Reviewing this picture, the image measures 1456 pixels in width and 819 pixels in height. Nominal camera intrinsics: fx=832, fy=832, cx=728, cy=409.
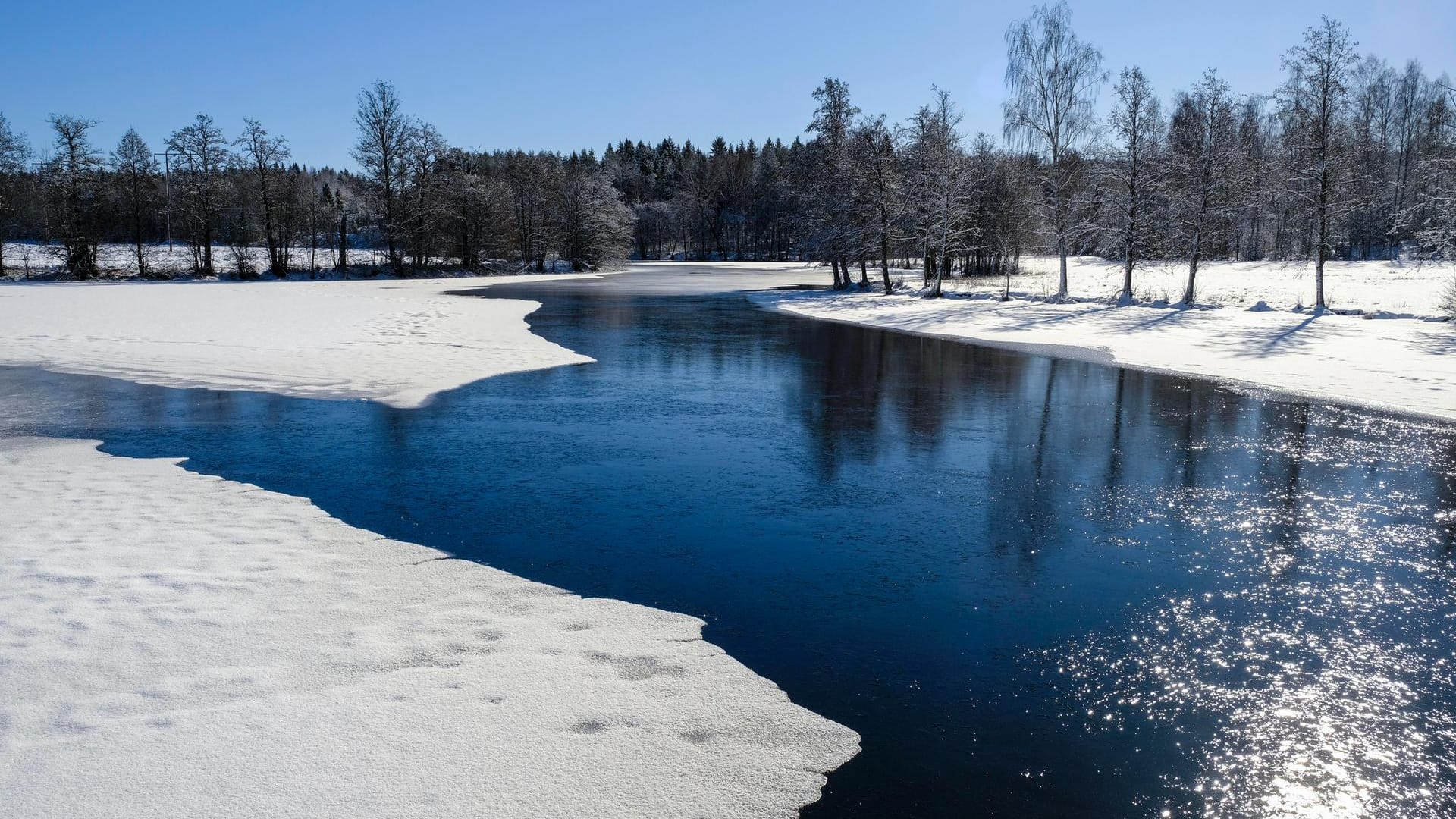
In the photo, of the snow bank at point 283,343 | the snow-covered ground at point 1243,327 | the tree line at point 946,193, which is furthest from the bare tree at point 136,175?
the snow-covered ground at point 1243,327

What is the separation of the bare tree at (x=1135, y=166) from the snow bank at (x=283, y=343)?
2385 centimetres

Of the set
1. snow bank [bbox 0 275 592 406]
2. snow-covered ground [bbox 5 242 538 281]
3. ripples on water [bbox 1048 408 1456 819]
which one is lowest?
ripples on water [bbox 1048 408 1456 819]

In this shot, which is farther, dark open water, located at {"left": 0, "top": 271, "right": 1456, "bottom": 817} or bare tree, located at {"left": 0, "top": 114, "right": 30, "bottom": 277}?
bare tree, located at {"left": 0, "top": 114, "right": 30, "bottom": 277}

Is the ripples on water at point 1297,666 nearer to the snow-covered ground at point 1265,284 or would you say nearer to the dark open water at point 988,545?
the dark open water at point 988,545

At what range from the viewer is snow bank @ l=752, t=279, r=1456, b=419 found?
53.0 feet

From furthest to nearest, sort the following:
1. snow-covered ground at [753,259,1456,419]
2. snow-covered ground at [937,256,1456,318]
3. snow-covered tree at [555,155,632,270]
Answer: snow-covered tree at [555,155,632,270]
snow-covered ground at [937,256,1456,318]
snow-covered ground at [753,259,1456,419]

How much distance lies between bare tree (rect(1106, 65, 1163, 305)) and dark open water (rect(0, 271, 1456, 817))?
19614 millimetres

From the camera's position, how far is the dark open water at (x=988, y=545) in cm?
436

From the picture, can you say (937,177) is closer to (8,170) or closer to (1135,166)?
(1135,166)

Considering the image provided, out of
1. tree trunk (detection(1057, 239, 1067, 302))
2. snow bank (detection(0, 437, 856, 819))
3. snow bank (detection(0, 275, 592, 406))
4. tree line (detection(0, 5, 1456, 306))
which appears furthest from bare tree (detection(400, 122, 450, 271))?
snow bank (detection(0, 437, 856, 819))

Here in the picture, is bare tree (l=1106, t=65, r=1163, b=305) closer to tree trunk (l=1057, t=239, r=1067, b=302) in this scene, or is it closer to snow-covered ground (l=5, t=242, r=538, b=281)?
tree trunk (l=1057, t=239, r=1067, b=302)

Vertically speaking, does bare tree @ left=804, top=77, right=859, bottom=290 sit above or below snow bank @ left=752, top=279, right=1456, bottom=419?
above

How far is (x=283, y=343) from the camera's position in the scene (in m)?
20.5

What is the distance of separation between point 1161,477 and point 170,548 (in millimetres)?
10196
